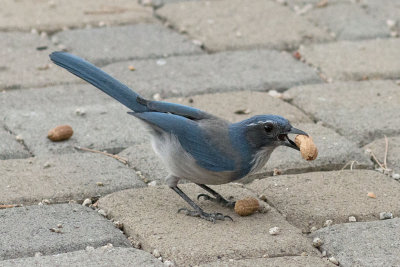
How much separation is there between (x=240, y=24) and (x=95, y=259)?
3.67m

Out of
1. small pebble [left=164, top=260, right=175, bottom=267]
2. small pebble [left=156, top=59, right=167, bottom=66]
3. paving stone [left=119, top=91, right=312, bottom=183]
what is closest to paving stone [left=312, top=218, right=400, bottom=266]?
small pebble [left=164, top=260, right=175, bottom=267]

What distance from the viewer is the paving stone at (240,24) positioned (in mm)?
6340

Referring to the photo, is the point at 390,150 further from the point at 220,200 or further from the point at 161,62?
the point at 161,62

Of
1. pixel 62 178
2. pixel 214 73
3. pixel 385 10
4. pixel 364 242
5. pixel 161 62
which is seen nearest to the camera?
pixel 364 242

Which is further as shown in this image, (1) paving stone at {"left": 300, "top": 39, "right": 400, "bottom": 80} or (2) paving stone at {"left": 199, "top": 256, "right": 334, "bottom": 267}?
(1) paving stone at {"left": 300, "top": 39, "right": 400, "bottom": 80}

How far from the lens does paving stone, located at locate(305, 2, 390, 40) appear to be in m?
6.53

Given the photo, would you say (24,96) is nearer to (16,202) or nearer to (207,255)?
(16,202)

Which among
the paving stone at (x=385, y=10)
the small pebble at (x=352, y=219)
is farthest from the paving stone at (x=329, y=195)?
the paving stone at (x=385, y=10)

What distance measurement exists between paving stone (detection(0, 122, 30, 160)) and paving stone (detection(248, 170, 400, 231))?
1.29m

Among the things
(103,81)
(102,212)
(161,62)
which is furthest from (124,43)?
(102,212)

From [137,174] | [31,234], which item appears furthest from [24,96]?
[31,234]

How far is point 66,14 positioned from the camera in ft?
22.1

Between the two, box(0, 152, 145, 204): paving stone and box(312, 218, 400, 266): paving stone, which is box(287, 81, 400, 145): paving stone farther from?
box(0, 152, 145, 204): paving stone

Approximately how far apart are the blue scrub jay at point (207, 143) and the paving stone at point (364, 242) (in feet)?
1.62
